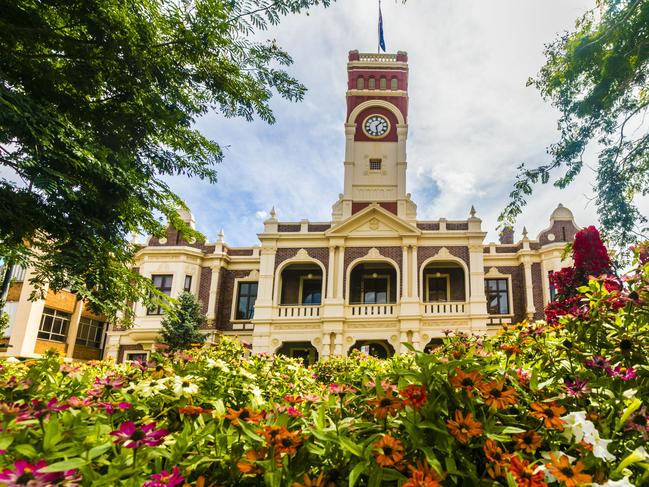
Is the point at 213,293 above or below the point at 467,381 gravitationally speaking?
above

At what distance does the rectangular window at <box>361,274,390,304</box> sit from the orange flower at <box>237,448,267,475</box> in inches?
777

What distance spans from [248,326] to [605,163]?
18808 millimetres

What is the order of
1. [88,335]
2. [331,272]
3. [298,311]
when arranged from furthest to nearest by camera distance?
[88,335] < [331,272] < [298,311]

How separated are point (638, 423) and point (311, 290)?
67.8 ft

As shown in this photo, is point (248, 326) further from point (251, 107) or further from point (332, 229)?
point (251, 107)

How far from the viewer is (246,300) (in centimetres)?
2331

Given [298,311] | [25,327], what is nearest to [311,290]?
[298,311]

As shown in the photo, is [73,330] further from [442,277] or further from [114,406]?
[114,406]

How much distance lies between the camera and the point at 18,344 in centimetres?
2169

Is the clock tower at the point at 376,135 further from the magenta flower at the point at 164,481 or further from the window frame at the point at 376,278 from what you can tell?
the magenta flower at the point at 164,481

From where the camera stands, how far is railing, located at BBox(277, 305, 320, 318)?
766 inches

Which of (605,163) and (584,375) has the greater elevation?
(605,163)

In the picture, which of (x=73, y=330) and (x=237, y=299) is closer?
A: (x=237, y=299)

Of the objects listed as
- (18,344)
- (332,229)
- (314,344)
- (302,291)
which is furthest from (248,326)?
(18,344)
